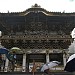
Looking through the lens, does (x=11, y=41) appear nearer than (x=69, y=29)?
Yes

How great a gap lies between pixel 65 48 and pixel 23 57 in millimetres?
5972

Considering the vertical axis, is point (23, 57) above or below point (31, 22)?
below

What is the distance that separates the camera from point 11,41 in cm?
2642

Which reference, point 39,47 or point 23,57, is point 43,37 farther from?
point 23,57

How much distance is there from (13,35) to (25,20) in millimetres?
2704

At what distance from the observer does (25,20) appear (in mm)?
27391

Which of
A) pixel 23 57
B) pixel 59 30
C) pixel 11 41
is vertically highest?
pixel 59 30

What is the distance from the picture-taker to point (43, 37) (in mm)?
26172

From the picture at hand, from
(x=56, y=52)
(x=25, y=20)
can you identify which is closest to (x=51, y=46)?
(x=56, y=52)

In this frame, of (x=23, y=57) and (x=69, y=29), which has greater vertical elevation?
(x=69, y=29)

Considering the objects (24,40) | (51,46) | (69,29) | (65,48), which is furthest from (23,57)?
(69,29)

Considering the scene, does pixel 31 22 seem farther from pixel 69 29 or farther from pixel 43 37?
pixel 69 29

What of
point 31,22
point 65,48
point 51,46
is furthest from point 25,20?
point 65,48

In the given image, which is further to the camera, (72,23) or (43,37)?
(72,23)
